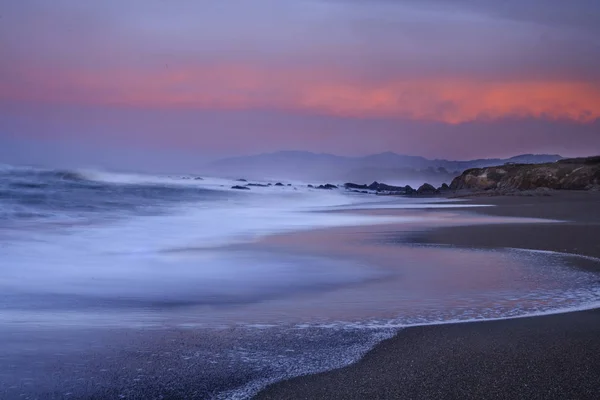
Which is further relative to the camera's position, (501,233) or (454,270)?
(501,233)

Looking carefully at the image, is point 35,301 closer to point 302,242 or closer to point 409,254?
point 409,254

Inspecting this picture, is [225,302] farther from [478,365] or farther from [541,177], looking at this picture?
[541,177]

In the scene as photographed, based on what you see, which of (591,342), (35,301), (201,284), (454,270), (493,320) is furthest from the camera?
(454,270)

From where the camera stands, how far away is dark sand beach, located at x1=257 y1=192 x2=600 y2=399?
3.10 metres

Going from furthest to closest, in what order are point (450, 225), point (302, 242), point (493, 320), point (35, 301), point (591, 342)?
point (450, 225), point (302, 242), point (35, 301), point (493, 320), point (591, 342)

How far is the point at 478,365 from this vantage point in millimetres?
3496

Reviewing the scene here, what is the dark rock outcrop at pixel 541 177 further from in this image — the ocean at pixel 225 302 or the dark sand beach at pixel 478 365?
the dark sand beach at pixel 478 365

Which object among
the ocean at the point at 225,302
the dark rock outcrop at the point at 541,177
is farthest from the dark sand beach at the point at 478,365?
the dark rock outcrop at the point at 541,177

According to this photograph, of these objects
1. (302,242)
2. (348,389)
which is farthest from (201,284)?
(302,242)

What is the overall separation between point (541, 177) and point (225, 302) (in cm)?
3523

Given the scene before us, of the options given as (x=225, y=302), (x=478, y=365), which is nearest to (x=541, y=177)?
(x=225, y=302)

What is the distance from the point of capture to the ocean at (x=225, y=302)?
348 cm

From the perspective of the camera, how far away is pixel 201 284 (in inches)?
253

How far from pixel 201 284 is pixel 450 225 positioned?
7.98 m
